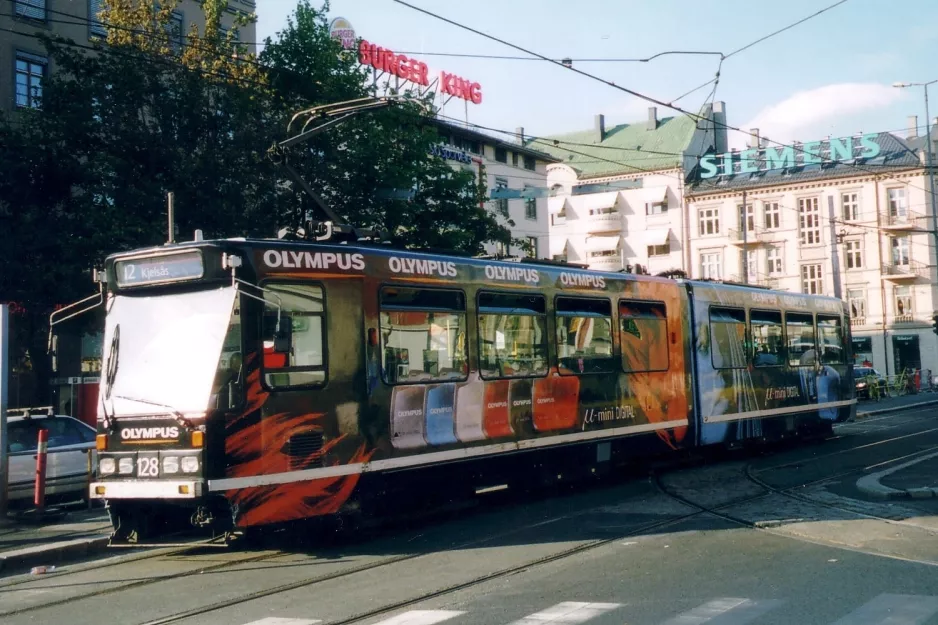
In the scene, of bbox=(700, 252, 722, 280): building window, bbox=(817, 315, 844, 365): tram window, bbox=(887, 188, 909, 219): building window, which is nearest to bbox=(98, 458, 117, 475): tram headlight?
bbox=(817, 315, 844, 365): tram window

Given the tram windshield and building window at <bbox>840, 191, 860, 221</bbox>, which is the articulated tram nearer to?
the tram windshield

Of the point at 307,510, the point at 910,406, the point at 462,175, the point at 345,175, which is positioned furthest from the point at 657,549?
the point at 910,406

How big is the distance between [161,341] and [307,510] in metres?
2.18

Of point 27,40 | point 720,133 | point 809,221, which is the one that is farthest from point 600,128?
point 27,40

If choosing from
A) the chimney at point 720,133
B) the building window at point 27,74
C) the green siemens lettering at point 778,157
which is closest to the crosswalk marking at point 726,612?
the building window at point 27,74

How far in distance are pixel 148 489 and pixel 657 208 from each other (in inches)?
2453

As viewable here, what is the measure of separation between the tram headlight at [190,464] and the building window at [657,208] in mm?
61792

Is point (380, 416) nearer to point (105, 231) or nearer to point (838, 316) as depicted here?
point (105, 231)

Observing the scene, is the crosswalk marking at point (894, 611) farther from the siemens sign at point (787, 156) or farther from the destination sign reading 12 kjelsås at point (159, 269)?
the siemens sign at point (787, 156)

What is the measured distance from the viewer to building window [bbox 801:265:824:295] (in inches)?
2478

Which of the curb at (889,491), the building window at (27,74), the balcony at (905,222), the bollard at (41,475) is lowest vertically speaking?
the curb at (889,491)

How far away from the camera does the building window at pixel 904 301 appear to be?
2368 inches

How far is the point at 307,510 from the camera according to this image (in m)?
10.5

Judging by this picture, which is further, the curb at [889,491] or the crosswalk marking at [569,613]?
the curb at [889,491]
